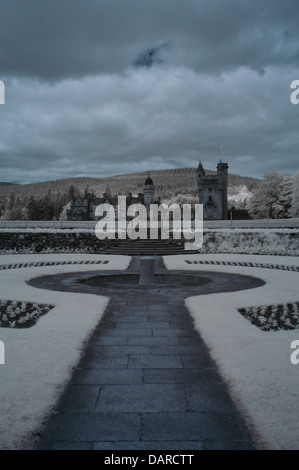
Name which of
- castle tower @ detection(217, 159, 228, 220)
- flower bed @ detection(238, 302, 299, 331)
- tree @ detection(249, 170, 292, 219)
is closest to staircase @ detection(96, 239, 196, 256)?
flower bed @ detection(238, 302, 299, 331)

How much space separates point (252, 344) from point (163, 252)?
1811 centimetres

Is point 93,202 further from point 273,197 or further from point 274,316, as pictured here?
point 274,316

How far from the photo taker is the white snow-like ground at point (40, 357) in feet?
13.5

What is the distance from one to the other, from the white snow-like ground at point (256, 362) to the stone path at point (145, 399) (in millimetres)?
183

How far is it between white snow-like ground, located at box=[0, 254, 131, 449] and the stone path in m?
0.19

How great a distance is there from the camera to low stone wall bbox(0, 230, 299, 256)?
2738 cm

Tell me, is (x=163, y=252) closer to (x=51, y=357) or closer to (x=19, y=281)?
(x=19, y=281)

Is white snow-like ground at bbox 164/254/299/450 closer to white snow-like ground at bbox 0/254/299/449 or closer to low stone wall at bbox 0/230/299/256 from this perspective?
white snow-like ground at bbox 0/254/299/449

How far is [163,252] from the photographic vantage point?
80.9ft

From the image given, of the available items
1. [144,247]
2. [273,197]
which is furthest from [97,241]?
[273,197]

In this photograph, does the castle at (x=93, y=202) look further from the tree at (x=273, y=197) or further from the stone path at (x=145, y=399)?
the stone path at (x=145, y=399)

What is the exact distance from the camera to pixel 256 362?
570 cm

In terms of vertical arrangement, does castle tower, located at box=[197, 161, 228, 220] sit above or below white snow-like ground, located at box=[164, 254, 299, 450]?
above
